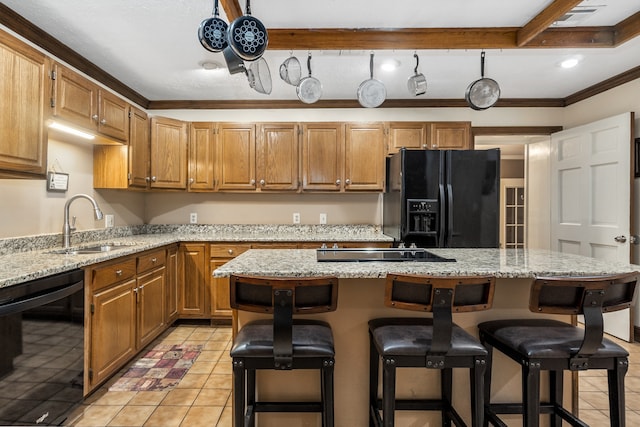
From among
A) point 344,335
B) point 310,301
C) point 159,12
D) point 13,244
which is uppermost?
point 159,12

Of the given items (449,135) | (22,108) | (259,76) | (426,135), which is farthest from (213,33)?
(449,135)

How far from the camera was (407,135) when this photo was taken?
372 cm

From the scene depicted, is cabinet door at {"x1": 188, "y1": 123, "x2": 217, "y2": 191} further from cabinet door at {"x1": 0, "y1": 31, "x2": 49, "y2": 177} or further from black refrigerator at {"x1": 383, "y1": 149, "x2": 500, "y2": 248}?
black refrigerator at {"x1": 383, "y1": 149, "x2": 500, "y2": 248}

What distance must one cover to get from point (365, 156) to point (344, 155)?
0.74ft

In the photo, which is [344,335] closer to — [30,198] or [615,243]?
[30,198]

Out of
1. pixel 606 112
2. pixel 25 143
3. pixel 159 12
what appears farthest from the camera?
pixel 606 112

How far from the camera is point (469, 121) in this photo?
3820mm

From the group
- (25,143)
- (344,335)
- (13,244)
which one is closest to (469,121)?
(344,335)

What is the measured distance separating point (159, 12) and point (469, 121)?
10.3 ft

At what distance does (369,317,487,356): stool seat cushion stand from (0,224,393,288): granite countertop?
1.64 meters

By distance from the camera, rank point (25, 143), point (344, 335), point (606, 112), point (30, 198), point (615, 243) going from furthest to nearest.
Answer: point (606, 112), point (615, 243), point (30, 198), point (25, 143), point (344, 335)

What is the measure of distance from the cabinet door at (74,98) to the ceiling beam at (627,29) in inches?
→ 149

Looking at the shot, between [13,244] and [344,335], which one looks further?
[13,244]

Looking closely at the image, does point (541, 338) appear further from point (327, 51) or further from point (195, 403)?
point (327, 51)
